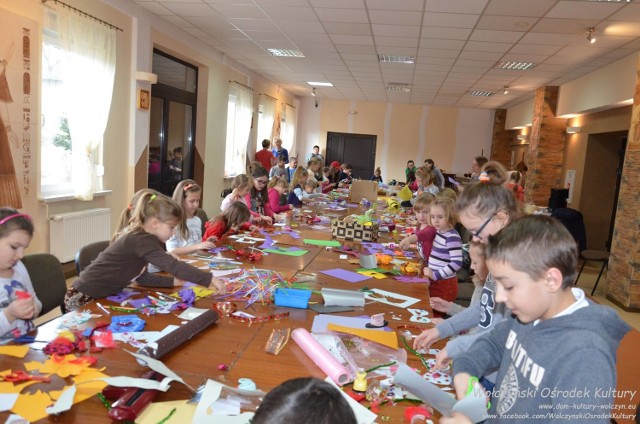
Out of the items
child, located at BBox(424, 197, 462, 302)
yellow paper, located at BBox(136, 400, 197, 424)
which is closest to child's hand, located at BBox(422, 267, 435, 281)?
child, located at BBox(424, 197, 462, 302)

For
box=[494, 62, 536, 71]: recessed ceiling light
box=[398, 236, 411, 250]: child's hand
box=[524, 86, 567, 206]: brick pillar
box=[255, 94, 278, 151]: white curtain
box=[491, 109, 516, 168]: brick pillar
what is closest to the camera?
box=[398, 236, 411, 250]: child's hand

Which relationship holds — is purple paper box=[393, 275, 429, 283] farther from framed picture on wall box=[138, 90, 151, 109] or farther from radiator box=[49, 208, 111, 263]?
framed picture on wall box=[138, 90, 151, 109]

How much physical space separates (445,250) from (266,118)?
8.73 metres

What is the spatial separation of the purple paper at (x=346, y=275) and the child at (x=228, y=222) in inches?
47.3

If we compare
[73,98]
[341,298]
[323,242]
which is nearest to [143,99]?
[73,98]

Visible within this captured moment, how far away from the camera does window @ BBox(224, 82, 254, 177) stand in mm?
9516

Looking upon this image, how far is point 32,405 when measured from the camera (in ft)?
4.05

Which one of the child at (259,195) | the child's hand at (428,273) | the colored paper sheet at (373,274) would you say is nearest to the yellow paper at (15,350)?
the colored paper sheet at (373,274)

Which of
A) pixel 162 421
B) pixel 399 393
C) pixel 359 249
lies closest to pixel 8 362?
pixel 162 421

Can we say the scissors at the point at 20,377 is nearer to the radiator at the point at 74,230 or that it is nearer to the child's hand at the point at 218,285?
the child's hand at the point at 218,285

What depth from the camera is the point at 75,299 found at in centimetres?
236

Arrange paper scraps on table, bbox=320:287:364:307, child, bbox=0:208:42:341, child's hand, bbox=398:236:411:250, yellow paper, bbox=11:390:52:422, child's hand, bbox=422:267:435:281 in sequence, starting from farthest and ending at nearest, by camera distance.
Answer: child's hand, bbox=398:236:411:250 → child's hand, bbox=422:267:435:281 → paper scraps on table, bbox=320:287:364:307 → child, bbox=0:208:42:341 → yellow paper, bbox=11:390:52:422

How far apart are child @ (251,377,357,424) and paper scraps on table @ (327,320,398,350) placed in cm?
113

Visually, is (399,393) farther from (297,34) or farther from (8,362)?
(297,34)
